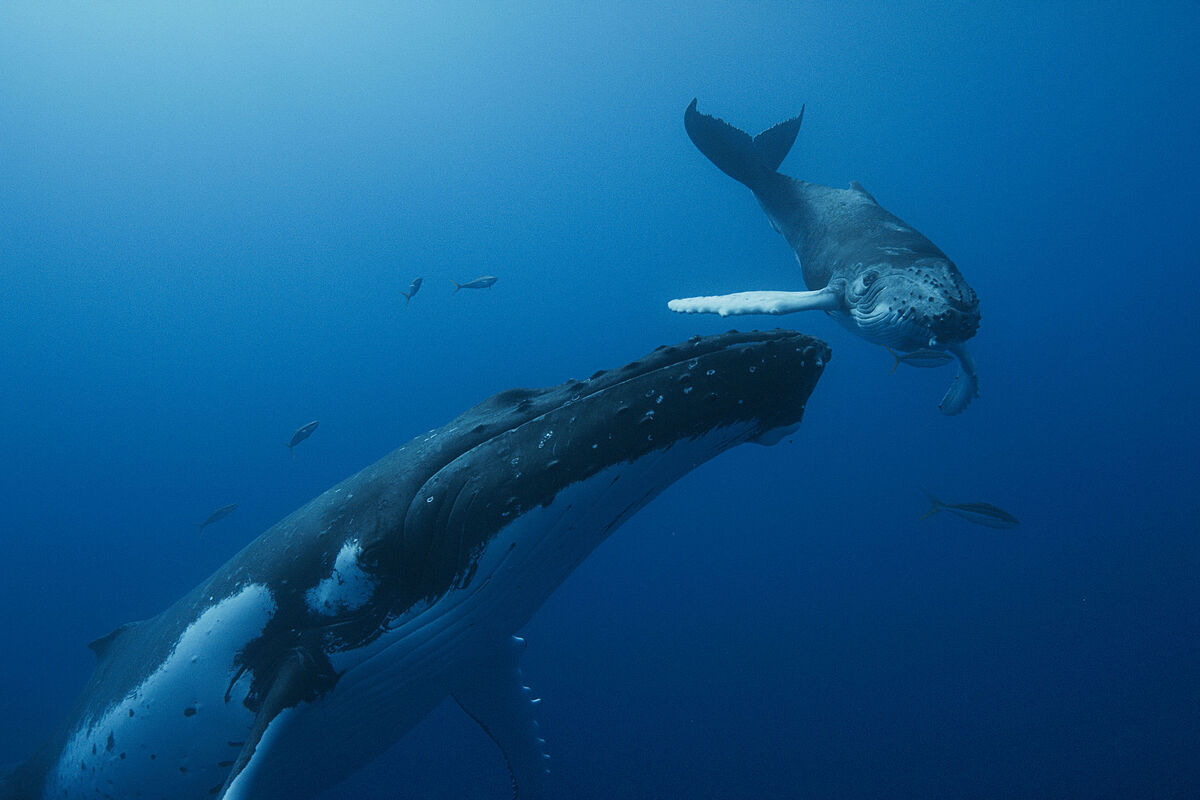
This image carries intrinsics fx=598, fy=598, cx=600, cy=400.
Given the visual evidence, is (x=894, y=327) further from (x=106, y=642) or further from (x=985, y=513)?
(x=106, y=642)

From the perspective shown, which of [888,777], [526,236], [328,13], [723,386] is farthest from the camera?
[526,236]

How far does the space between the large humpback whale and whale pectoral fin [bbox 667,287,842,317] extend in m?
0.01

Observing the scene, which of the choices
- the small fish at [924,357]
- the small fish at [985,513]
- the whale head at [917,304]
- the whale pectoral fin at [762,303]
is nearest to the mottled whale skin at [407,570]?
the whale pectoral fin at [762,303]

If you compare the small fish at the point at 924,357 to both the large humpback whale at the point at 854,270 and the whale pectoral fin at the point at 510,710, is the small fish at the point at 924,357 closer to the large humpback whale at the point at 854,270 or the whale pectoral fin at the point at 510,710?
the large humpback whale at the point at 854,270

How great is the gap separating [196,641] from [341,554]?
1025mm

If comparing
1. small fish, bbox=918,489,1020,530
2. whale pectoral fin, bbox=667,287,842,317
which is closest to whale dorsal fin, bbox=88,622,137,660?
whale pectoral fin, bbox=667,287,842,317

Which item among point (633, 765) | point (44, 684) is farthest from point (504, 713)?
point (44, 684)

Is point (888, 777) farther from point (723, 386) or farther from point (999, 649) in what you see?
point (723, 386)

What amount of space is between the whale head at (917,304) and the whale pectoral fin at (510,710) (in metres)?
4.95

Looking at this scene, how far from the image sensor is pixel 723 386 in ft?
7.40

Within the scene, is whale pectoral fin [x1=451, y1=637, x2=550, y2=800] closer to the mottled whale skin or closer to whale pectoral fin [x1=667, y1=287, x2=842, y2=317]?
the mottled whale skin

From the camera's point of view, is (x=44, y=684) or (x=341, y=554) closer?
(x=341, y=554)

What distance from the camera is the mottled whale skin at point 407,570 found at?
2260 millimetres

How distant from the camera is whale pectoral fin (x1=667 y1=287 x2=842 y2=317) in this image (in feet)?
21.9
